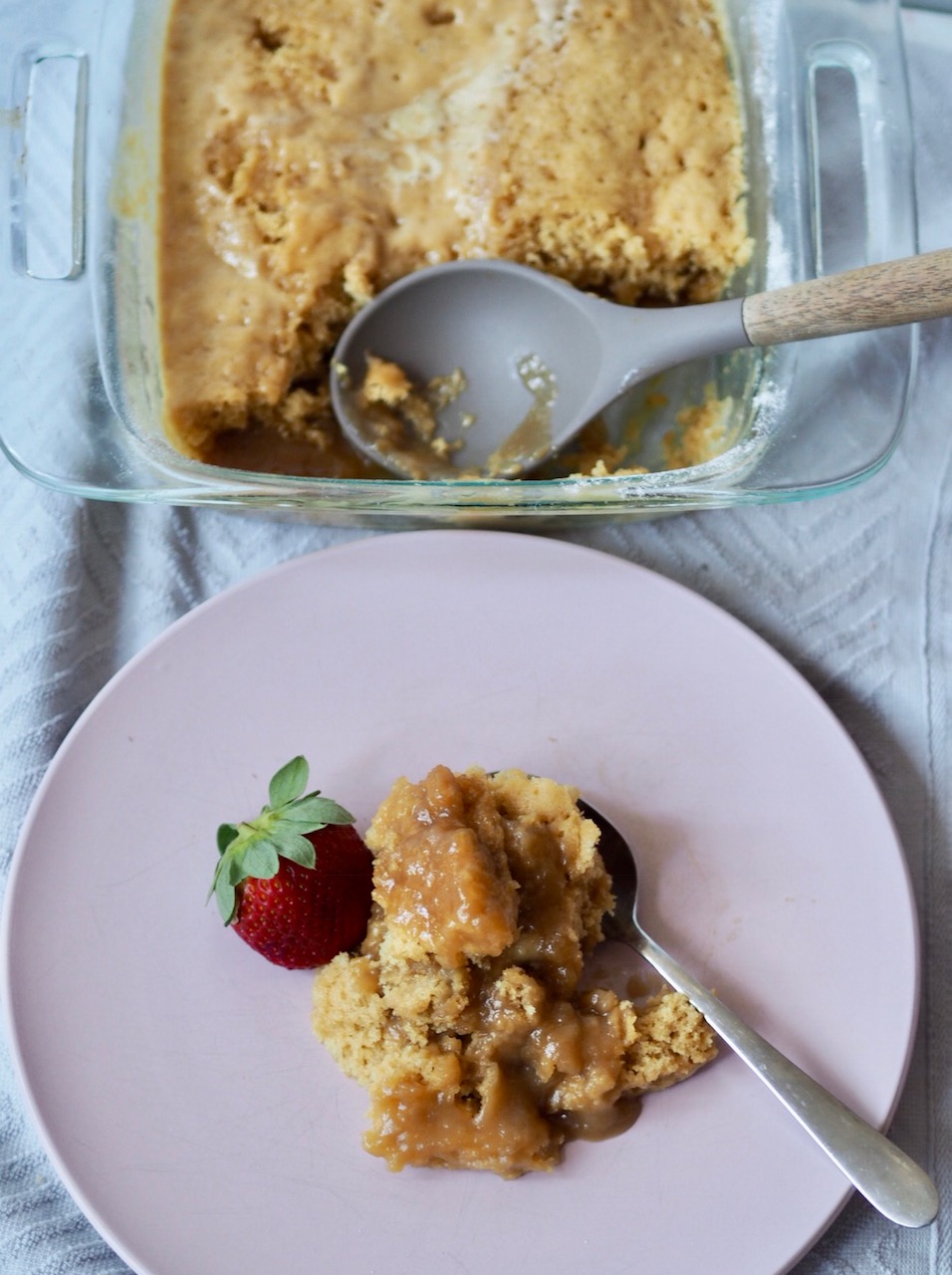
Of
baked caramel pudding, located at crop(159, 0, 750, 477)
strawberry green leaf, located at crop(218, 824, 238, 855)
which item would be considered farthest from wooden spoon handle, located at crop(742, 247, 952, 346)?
strawberry green leaf, located at crop(218, 824, 238, 855)

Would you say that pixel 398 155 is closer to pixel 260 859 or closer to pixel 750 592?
pixel 750 592

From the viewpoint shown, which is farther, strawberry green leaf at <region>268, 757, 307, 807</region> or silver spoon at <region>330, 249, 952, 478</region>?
silver spoon at <region>330, 249, 952, 478</region>

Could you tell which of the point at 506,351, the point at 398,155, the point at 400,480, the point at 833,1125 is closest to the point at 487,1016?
the point at 833,1125

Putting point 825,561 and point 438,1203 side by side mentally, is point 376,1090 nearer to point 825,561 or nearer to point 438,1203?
point 438,1203

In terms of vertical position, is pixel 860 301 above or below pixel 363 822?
above

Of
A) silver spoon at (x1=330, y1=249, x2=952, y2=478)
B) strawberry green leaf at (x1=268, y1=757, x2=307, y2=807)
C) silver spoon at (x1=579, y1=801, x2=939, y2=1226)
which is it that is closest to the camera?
silver spoon at (x1=579, y1=801, x2=939, y2=1226)

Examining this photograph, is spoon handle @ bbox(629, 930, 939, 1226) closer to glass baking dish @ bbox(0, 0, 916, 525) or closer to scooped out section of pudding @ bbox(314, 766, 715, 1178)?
scooped out section of pudding @ bbox(314, 766, 715, 1178)

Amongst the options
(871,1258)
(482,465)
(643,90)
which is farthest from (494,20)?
(871,1258)

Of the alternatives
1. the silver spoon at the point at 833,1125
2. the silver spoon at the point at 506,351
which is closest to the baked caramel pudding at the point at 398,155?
the silver spoon at the point at 506,351
